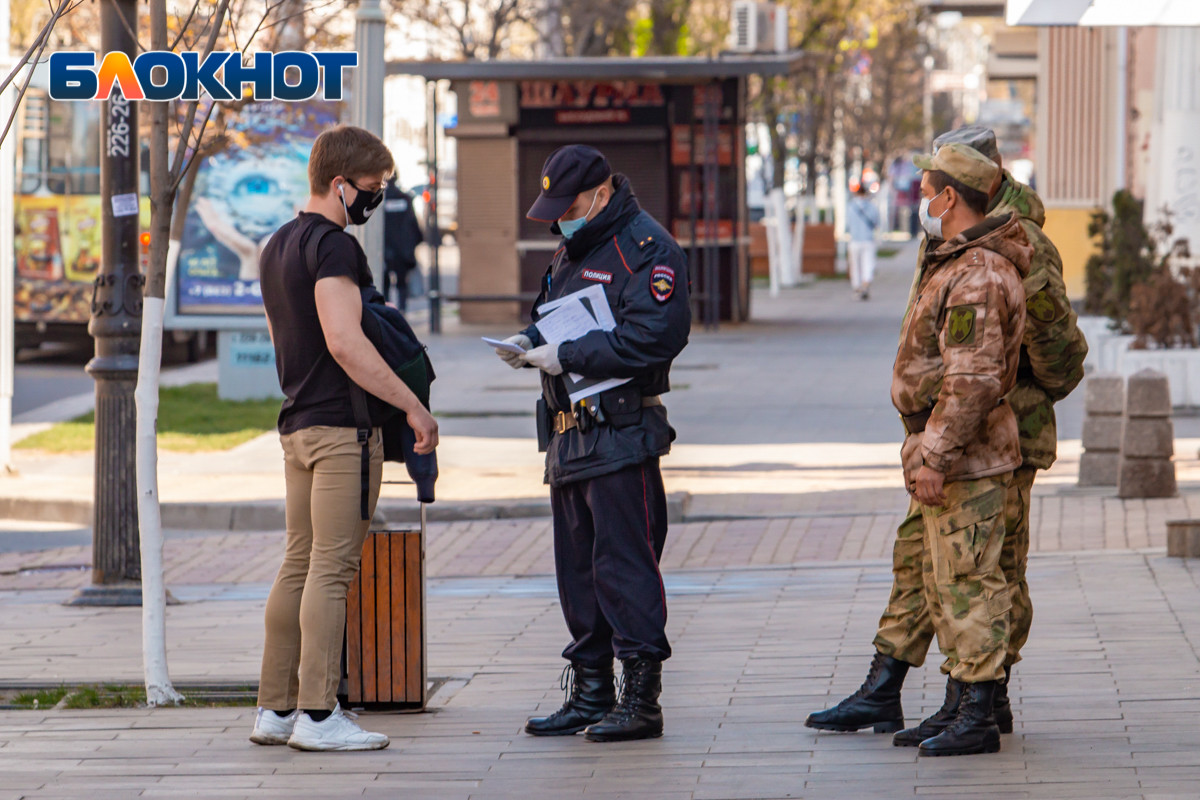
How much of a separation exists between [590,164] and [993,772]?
199 cm

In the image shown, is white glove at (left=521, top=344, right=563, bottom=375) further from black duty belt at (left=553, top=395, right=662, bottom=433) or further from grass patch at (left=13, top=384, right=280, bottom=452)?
grass patch at (left=13, top=384, right=280, bottom=452)

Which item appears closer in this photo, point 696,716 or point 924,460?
point 924,460

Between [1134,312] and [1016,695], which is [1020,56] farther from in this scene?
[1016,695]

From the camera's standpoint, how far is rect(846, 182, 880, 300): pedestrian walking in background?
27.6 meters

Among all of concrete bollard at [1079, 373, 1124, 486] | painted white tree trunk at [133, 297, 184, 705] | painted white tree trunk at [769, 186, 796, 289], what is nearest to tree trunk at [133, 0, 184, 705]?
painted white tree trunk at [133, 297, 184, 705]

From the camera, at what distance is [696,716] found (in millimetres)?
5391

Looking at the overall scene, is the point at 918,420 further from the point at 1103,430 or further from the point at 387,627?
the point at 1103,430

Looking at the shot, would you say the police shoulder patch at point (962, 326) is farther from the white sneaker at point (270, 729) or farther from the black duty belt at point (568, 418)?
the white sneaker at point (270, 729)

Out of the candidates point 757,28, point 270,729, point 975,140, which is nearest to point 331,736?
point 270,729

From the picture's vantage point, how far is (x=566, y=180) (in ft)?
16.2

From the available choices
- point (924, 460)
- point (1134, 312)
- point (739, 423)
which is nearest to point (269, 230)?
point (739, 423)

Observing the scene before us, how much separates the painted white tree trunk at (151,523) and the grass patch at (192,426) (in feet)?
21.6

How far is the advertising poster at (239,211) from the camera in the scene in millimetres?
15516

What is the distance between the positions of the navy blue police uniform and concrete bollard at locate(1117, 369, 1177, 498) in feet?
17.6
